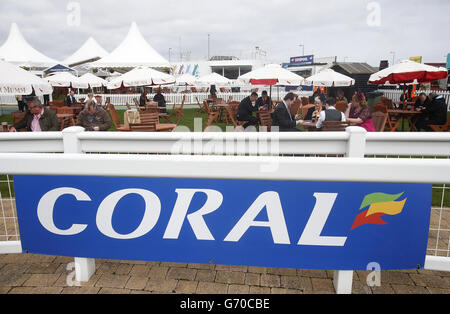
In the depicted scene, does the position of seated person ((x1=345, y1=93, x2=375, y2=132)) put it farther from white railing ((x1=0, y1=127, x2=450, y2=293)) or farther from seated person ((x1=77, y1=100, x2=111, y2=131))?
seated person ((x1=77, y1=100, x2=111, y2=131))

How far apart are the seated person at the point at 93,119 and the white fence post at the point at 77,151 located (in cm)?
453

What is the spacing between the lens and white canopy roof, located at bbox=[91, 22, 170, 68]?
1185 centimetres

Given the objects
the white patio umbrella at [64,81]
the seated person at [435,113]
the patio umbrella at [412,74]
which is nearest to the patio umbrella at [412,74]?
the patio umbrella at [412,74]

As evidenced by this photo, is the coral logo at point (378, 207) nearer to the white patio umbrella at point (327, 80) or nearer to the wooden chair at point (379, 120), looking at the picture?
the wooden chair at point (379, 120)

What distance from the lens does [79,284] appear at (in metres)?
2.40

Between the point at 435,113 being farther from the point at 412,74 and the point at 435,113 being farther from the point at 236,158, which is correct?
the point at 236,158

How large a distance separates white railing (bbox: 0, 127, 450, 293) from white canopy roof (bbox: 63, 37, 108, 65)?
77.2ft

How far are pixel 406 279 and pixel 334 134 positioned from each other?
A: 1323 millimetres

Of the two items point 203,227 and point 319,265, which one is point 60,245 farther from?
point 319,265

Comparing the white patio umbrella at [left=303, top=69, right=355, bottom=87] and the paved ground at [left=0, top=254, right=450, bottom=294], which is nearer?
the paved ground at [left=0, top=254, right=450, bottom=294]

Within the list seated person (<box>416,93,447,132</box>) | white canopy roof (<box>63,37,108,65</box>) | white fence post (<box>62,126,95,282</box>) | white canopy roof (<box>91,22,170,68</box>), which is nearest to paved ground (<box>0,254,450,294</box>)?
white fence post (<box>62,126,95,282</box>)

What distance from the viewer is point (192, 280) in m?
2.47

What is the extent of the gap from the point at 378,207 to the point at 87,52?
26.9m

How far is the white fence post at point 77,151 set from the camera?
234 centimetres
